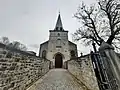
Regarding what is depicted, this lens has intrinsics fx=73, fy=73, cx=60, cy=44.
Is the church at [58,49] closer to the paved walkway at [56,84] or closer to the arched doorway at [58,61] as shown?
the arched doorway at [58,61]

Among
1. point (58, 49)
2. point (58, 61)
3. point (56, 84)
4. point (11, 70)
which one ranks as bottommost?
point (56, 84)

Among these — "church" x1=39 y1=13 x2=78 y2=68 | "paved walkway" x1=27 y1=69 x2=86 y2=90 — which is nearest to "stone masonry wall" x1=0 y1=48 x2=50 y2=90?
"paved walkway" x1=27 y1=69 x2=86 y2=90

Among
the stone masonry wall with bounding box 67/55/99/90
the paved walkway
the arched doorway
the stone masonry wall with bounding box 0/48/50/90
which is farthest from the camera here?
the arched doorway

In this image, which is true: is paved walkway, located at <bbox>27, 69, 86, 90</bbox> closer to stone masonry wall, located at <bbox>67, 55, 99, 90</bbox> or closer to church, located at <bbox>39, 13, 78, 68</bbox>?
stone masonry wall, located at <bbox>67, 55, 99, 90</bbox>

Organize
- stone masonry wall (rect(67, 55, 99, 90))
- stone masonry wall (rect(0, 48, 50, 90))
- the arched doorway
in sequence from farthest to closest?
the arched doorway
stone masonry wall (rect(67, 55, 99, 90))
stone masonry wall (rect(0, 48, 50, 90))

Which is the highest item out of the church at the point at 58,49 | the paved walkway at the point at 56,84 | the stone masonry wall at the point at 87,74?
the church at the point at 58,49

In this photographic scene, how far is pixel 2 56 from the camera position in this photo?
2006mm

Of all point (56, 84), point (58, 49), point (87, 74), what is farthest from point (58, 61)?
point (87, 74)

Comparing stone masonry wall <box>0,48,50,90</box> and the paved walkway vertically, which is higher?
stone masonry wall <box>0,48,50,90</box>

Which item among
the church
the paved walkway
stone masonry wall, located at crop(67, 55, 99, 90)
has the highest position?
the church

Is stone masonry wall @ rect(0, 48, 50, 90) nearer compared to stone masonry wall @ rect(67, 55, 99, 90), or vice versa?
stone masonry wall @ rect(0, 48, 50, 90)

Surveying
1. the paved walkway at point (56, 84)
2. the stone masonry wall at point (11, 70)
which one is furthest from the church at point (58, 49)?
the stone masonry wall at point (11, 70)

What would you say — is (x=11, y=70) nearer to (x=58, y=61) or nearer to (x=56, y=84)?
(x=56, y=84)

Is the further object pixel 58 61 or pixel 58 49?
pixel 58 49
